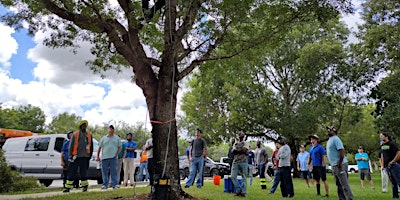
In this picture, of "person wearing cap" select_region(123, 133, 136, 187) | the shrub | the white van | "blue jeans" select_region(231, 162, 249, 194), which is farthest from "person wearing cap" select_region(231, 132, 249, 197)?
the shrub

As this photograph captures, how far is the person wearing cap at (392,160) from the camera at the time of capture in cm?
984

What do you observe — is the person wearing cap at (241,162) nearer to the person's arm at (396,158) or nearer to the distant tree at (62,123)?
the person's arm at (396,158)

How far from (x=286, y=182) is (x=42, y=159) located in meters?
9.02

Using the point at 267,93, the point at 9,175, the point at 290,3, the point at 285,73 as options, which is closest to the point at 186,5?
the point at 290,3

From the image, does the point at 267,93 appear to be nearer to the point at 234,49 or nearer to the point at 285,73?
the point at 285,73

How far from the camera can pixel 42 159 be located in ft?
45.1

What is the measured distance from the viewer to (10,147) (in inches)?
584

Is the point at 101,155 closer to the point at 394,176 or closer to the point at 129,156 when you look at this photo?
the point at 129,156

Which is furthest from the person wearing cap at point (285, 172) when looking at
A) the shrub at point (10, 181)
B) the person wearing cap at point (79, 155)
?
the shrub at point (10, 181)

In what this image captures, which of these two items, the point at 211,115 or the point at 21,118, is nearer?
the point at 211,115

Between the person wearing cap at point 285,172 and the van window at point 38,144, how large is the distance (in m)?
8.73

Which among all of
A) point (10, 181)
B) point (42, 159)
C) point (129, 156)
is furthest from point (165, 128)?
point (42, 159)

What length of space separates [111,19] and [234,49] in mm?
3389

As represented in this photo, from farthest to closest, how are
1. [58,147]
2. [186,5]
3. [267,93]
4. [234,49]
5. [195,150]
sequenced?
[267,93], [58,147], [195,150], [234,49], [186,5]
